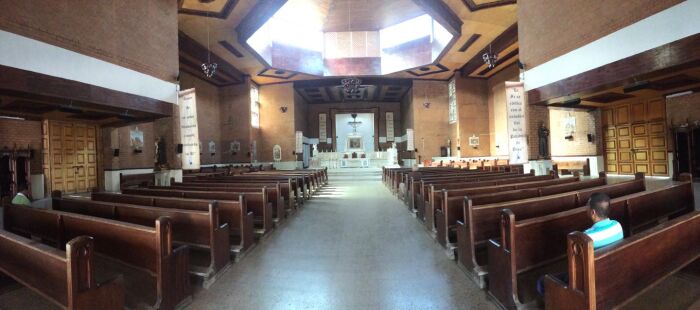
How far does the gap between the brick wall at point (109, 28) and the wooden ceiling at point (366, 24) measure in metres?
1.75

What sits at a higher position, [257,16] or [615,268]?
[257,16]

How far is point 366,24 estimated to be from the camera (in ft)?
52.1

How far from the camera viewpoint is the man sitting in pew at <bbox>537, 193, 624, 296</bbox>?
169 cm

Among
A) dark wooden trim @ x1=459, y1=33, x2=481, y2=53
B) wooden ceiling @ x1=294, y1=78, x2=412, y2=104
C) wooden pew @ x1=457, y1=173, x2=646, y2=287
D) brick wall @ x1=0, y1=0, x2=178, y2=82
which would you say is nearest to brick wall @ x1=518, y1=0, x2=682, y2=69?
dark wooden trim @ x1=459, y1=33, x2=481, y2=53

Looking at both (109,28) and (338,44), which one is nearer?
(109,28)

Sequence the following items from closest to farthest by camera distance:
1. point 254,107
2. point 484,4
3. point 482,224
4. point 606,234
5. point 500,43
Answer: point 606,234
point 482,224
point 484,4
point 500,43
point 254,107

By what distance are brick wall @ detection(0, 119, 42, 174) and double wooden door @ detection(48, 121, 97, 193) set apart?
283 millimetres

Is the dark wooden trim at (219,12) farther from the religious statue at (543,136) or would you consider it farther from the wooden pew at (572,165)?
the wooden pew at (572,165)

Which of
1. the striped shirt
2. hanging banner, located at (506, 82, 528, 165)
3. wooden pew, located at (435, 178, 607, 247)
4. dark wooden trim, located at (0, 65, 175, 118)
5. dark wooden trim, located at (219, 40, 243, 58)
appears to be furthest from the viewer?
dark wooden trim, located at (219, 40, 243, 58)

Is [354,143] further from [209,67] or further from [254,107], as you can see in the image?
[209,67]

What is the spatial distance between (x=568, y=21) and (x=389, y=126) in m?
17.8

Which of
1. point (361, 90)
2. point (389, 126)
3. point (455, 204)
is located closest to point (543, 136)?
point (455, 204)

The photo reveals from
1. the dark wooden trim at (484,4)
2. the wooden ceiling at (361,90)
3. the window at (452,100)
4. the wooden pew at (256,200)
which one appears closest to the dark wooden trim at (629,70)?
the dark wooden trim at (484,4)

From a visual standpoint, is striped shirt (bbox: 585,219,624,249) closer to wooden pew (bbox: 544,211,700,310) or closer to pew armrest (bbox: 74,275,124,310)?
wooden pew (bbox: 544,211,700,310)
